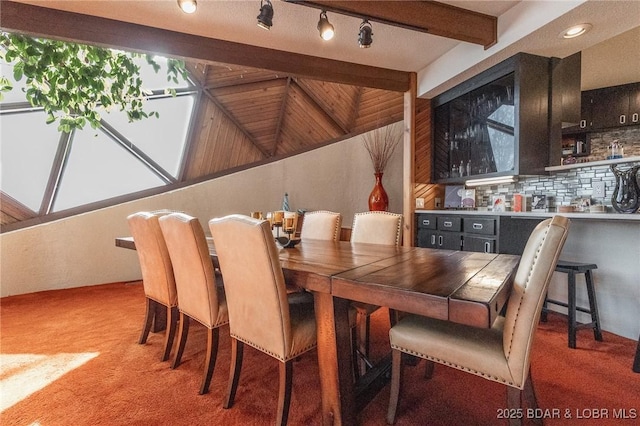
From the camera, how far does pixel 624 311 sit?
2414 mm

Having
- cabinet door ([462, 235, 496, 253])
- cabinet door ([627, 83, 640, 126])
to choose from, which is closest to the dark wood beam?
cabinet door ([462, 235, 496, 253])

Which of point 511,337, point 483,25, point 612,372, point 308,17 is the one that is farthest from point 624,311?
point 308,17

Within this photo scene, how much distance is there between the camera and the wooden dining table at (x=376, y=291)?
1.00 meters

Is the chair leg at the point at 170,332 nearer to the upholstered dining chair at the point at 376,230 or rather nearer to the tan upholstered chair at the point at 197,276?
the tan upholstered chair at the point at 197,276

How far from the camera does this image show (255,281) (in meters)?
1.42

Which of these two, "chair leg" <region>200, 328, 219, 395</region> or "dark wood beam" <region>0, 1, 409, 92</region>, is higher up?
"dark wood beam" <region>0, 1, 409, 92</region>

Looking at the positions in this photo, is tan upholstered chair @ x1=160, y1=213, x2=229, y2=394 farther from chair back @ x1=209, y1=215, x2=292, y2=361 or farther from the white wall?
the white wall

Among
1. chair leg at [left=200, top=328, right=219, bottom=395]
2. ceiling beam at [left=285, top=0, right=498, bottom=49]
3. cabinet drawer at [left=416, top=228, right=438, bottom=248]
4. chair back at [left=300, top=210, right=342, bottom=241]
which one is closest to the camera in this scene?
chair leg at [left=200, top=328, right=219, bottom=395]

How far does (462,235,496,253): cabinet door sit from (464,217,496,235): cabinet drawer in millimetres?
60

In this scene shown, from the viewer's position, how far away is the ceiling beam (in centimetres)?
227

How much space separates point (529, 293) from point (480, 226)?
212 cm

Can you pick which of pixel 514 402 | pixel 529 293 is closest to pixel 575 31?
pixel 529 293

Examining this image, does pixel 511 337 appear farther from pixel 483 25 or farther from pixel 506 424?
pixel 483 25

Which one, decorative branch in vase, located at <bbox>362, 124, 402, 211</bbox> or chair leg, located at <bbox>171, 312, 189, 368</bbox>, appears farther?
decorative branch in vase, located at <bbox>362, 124, 402, 211</bbox>
